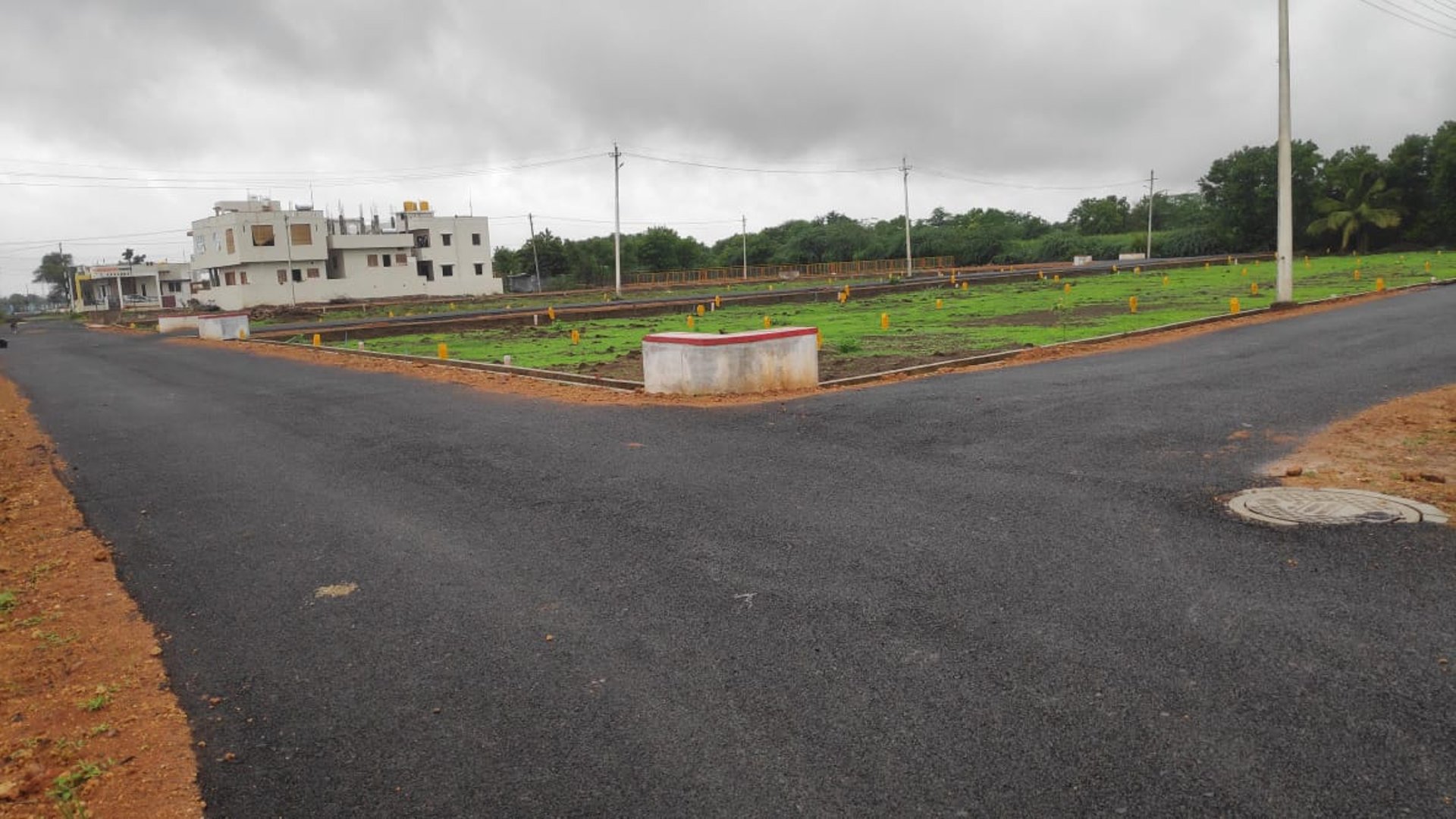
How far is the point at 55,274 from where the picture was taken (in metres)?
159

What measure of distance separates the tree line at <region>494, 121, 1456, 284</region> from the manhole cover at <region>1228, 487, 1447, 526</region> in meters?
48.8

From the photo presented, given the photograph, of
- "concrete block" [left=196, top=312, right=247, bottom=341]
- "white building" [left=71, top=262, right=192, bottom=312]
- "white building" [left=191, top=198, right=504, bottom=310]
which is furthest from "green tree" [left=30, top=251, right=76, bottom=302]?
"concrete block" [left=196, top=312, right=247, bottom=341]

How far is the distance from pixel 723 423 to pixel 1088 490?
4.90 meters

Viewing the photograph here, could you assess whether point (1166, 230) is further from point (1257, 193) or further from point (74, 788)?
point (74, 788)

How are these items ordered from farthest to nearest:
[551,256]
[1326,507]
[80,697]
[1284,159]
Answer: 1. [551,256]
2. [1284,159]
3. [1326,507]
4. [80,697]

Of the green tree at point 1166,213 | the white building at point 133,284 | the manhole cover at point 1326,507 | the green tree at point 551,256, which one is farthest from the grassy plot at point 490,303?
the green tree at point 1166,213

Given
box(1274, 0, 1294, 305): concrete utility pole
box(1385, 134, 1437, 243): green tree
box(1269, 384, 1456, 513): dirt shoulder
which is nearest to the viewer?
box(1269, 384, 1456, 513): dirt shoulder

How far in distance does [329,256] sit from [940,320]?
62080mm

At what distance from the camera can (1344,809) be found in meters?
3.12

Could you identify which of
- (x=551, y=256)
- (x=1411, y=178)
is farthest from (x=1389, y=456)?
(x=551, y=256)

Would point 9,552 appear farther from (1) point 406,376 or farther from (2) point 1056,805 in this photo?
(1) point 406,376

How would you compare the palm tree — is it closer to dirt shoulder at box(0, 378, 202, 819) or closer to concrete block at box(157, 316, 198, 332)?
concrete block at box(157, 316, 198, 332)

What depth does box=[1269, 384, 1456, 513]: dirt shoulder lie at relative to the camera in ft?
23.1

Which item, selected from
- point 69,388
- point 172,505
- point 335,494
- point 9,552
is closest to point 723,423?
point 335,494
